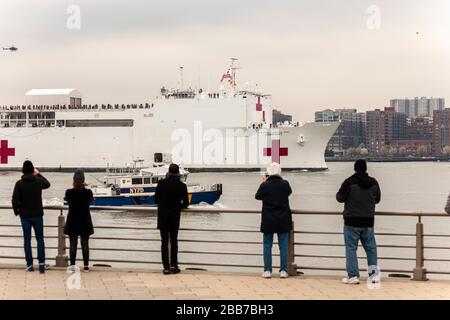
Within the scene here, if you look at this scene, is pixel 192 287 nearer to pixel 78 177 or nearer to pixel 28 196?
pixel 78 177

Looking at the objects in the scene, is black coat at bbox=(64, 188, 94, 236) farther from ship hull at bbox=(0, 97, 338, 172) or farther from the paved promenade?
ship hull at bbox=(0, 97, 338, 172)

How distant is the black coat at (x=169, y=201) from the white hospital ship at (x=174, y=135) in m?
64.3

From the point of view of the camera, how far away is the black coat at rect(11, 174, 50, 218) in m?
8.20

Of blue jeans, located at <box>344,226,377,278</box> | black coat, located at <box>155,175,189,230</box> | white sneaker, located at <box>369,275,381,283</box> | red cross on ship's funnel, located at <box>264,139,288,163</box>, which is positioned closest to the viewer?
white sneaker, located at <box>369,275,381,283</box>

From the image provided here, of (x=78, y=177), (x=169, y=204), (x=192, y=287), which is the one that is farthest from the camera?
(x=78, y=177)

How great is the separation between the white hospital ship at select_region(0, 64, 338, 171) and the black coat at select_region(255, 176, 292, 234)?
6466cm

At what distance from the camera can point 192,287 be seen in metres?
7.34

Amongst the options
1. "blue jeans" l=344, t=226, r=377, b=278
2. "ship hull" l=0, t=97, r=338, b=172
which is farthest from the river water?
"ship hull" l=0, t=97, r=338, b=172

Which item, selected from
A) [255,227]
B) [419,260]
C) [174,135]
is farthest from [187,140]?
[419,260]

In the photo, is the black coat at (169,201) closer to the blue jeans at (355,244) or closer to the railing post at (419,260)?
the blue jeans at (355,244)

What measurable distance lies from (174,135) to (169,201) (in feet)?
220

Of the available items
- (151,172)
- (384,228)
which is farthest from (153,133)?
(384,228)
